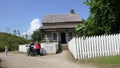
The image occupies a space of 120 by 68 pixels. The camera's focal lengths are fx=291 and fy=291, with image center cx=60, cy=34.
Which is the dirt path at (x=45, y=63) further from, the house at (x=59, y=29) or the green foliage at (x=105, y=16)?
the house at (x=59, y=29)

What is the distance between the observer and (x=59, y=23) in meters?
48.5

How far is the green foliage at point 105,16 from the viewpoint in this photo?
27.4 metres

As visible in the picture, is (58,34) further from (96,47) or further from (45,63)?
(45,63)

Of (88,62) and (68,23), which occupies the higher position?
(68,23)

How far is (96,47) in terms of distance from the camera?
880 inches

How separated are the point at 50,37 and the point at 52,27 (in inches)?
67.2

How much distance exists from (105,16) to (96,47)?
619cm

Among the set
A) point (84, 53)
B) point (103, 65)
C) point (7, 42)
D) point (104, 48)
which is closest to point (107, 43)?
point (104, 48)

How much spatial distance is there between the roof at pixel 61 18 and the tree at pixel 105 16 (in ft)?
66.8

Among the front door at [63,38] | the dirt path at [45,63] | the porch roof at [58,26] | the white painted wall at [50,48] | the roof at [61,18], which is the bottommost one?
the dirt path at [45,63]

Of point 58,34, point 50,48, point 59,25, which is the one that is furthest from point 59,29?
point 50,48

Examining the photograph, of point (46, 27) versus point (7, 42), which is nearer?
point (46, 27)

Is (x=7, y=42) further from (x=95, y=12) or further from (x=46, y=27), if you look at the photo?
(x=95, y=12)

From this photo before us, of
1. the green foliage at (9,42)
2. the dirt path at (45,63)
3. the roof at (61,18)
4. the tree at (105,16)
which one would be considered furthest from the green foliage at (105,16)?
the green foliage at (9,42)
